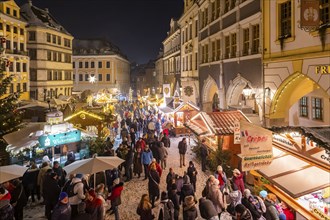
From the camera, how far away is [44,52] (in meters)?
46.5

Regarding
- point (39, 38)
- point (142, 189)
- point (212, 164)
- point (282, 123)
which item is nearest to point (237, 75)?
point (282, 123)

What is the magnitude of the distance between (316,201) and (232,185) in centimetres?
288

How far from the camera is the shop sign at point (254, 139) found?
9781 millimetres

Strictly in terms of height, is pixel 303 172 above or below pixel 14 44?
below

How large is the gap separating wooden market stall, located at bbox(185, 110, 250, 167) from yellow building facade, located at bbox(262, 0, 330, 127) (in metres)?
2.08

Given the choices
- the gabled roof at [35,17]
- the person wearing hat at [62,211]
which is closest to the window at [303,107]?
the person wearing hat at [62,211]

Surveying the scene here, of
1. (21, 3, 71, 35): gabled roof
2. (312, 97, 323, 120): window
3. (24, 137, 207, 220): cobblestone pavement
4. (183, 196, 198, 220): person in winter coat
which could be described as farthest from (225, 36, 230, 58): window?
(21, 3, 71, 35): gabled roof

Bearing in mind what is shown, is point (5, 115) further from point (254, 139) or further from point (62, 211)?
point (254, 139)

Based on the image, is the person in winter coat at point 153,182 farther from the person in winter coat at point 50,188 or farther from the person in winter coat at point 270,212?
the person in winter coat at point 270,212

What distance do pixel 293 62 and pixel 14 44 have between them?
1383 inches

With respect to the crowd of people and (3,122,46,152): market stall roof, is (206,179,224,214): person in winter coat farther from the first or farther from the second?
(3,122,46,152): market stall roof

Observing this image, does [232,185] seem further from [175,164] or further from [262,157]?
[175,164]

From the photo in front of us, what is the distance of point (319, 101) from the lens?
17.4 meters

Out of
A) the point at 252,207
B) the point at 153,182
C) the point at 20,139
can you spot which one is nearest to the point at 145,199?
the point at 252,207
